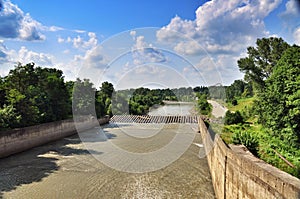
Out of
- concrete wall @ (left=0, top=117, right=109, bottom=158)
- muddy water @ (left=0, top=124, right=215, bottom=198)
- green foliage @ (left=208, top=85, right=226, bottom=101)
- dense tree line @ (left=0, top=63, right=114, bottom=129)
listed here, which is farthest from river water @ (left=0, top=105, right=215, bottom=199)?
green foliage @ (left=208, top=85, right=226, bottom=101)

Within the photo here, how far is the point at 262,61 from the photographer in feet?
68.5

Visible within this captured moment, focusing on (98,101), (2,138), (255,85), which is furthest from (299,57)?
(98,101)

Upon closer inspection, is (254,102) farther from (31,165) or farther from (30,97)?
(30,97)

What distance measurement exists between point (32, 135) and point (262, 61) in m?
18.9

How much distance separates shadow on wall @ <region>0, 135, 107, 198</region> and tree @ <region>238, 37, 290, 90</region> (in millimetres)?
15257

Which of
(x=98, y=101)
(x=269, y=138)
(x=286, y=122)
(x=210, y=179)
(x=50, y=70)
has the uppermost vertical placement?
(x=50, y=70)

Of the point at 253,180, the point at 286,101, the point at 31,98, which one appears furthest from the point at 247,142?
the point at 31,98

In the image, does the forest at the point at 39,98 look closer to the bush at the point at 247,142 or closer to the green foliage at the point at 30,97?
the green foliage at the point at 30,97

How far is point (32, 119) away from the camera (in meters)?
12.5

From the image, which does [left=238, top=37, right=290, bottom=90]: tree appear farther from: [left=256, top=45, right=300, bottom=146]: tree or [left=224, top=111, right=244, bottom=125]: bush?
[left=256, top=45, right=300, bottom=146]: tree

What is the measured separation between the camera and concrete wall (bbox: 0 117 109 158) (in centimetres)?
1000

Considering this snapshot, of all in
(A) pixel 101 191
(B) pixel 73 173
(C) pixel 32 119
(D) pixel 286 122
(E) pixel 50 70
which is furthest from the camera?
(E) pixel 50 70

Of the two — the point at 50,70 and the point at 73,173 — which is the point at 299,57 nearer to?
the point at 73,173

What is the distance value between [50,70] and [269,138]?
1607cm
